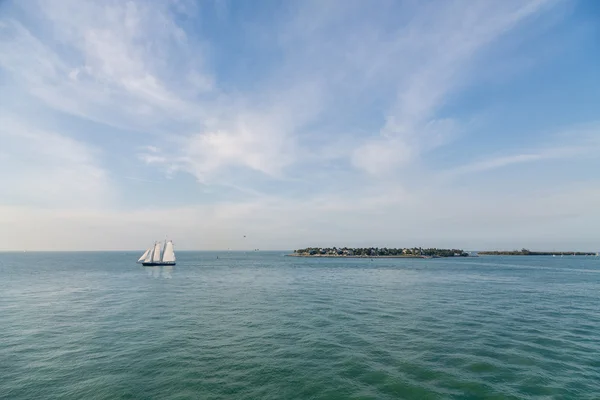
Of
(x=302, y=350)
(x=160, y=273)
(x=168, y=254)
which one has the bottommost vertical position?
(x=302, y=350)

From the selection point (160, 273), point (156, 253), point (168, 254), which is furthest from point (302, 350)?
point (156, 253)

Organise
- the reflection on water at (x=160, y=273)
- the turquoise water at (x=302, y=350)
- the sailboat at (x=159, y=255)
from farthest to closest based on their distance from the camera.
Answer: the sailboat at (x=159, y=255)
the reflection on water at (x=160, y=273)
the turquoise water at (x=302, y=350)

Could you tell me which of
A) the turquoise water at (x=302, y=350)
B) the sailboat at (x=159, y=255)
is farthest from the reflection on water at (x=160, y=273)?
the turquoise water at (x=302, y=350)

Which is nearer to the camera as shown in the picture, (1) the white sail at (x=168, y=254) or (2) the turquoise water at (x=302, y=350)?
(2) the turquoise water at (x=302, y=350)

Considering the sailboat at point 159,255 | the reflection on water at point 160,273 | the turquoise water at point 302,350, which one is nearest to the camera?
the turquoise water at point 302,350

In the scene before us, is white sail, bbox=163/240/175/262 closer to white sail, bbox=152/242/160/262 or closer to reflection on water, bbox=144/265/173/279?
white sail, bbox=152/242/160/262

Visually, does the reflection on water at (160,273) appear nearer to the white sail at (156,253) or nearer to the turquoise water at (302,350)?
the white sail at (156,253)

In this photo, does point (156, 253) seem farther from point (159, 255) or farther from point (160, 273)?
point (160, 273)

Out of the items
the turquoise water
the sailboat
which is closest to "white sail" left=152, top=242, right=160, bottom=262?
the sailboat

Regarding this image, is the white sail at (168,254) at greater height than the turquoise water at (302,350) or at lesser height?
greater

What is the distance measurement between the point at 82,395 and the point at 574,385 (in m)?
34.7

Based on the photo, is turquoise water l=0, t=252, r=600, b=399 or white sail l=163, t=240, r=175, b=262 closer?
turquoise water l=0, t=252, r=600, b=399

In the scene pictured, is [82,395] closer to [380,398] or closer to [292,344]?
[292,344]

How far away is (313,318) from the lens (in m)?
39.6
